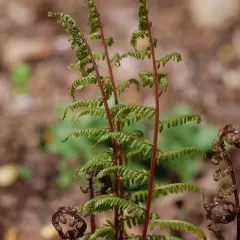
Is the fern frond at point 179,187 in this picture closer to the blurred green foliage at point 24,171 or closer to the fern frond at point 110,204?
the fern frond at point 110,204

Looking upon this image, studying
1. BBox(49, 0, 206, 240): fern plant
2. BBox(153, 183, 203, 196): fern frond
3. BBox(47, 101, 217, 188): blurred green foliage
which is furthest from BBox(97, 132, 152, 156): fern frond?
BBox(47, 101, 217, 188): blurred green foliage

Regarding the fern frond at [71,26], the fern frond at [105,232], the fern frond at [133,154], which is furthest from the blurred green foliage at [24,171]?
the fern frond at [71,26]

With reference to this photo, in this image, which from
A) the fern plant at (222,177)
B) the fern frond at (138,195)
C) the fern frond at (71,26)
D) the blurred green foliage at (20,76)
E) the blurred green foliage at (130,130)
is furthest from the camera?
the blurred green foliage at (20,76)

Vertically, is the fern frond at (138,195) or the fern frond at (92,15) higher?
the fern frond at (92,15)

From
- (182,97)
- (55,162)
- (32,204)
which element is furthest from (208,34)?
(32,204)

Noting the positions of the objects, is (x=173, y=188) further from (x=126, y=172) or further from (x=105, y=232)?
(x=105, y=232)

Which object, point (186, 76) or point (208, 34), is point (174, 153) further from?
point (208, 34)

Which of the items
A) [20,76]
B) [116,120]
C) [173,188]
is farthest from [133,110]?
[20,76]
